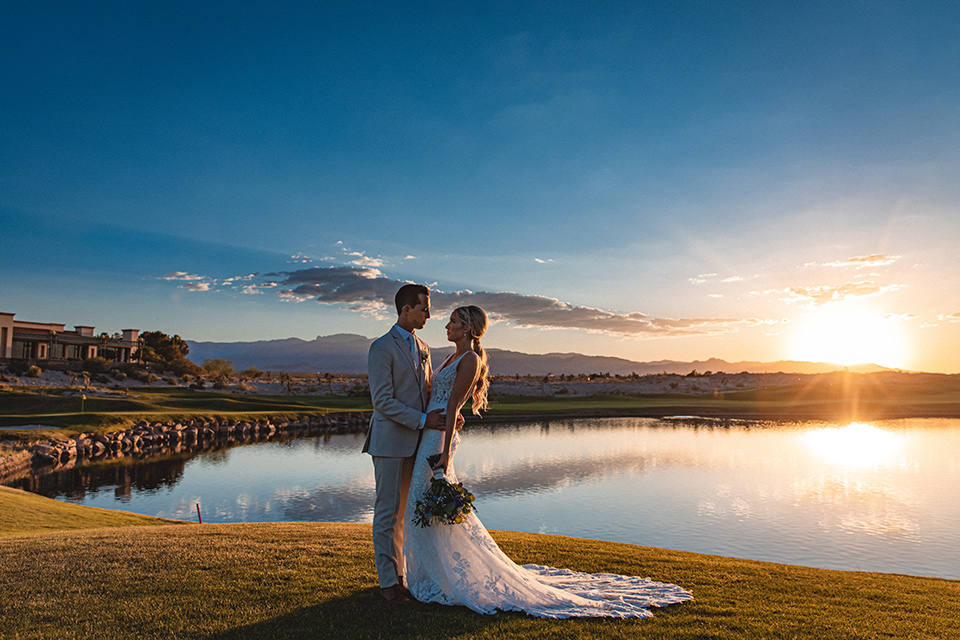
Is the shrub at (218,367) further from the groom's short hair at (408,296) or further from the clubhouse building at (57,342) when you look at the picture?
the groom's short hair at (408,296)

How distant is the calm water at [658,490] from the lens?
12734 mm

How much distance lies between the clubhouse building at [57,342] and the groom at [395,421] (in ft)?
220

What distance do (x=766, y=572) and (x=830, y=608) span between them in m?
1.77

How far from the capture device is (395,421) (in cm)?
471

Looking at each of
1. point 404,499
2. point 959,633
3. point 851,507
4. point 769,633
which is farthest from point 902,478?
point 404,499

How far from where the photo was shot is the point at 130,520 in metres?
12.6

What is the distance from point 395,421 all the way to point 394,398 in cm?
19

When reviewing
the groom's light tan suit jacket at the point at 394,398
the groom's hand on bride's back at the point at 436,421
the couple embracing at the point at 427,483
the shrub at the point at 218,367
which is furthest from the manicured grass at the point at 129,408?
the shrub at the point at 218,367

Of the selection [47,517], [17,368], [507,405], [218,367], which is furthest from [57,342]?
[47,517]

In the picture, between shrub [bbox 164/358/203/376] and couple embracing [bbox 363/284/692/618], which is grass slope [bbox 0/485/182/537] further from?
shrub [bbox 164/358/203/376]

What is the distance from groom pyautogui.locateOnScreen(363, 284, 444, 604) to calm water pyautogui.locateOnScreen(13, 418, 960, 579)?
895cm

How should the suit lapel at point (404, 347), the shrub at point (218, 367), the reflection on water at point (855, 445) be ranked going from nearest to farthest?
the suit lapel at point (404, 347), the reflection on water at point (855, 445), the shrub at point (218, 367)

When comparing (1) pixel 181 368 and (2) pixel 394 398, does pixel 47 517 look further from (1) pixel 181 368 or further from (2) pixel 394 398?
(1) pixel 181 368

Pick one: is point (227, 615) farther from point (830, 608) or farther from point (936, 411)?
point (936, 411)
